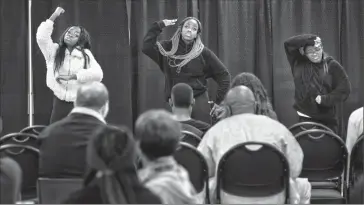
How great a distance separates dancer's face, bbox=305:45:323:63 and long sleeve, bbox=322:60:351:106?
4.5 inches

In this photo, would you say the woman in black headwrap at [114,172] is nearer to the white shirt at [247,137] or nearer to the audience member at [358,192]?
the white shirt at [247,137]

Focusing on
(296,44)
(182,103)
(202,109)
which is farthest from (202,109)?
(182,103)

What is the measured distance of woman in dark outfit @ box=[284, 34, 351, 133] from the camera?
512 cm

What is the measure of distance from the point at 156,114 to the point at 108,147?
212 mm

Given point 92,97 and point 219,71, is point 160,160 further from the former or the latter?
point 219,71

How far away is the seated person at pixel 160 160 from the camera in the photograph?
6.74 feet

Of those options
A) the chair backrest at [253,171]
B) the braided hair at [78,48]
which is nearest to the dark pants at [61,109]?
the braided hair at [78,48]

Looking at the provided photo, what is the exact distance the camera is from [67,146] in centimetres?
293

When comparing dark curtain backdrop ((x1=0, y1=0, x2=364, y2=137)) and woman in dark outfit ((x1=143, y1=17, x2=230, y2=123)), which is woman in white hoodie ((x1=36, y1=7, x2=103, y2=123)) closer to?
woman in dark outfit ((x1=143, y1=17, x2=230, y2=123))

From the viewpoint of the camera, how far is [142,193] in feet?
6.59

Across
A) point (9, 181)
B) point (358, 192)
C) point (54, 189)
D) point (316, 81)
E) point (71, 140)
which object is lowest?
point (358, 192)

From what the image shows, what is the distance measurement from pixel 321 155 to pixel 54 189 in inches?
59.9

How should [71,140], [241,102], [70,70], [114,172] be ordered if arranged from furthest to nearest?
1. [70,70]
2. [241,102]
3. [71,140]
4. [114,172]

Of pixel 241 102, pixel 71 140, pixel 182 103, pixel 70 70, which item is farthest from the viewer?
pixel 70 70
